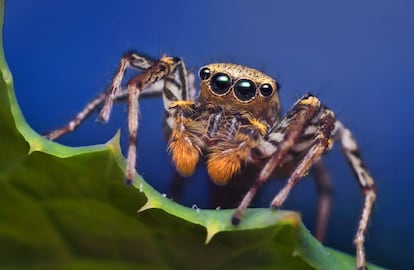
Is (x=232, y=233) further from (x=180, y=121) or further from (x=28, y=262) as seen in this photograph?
(x=180, y=121)

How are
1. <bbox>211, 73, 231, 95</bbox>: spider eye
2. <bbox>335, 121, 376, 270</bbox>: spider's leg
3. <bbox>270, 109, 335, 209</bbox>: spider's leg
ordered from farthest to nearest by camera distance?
<bbox>211, 73, 231, 95</bbox>: spider eye < <bbox>335, 121, 376, 270</bbox>: spider's leg < <bbox>270, 109, 335, 209</bbox>: spider's leg

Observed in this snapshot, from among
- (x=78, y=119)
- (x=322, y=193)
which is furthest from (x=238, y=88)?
(x=322, y=193)

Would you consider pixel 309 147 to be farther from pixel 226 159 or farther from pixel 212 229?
pixel 212 229

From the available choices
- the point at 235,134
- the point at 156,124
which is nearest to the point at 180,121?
the point at 235,134

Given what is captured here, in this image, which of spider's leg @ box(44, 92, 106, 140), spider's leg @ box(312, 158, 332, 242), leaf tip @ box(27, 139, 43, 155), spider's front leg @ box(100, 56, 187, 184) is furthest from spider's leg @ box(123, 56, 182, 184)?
spider's leg @ box(312, 158, 332, 242)

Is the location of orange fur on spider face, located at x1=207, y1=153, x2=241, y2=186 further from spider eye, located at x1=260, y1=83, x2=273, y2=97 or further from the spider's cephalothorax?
spider eye, located at x1=260, y1=83, x2=273, y2=97

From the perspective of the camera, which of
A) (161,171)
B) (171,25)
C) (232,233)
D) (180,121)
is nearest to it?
(232,233)

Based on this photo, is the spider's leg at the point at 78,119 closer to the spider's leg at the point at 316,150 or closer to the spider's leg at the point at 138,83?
the spider's leg at the point at 138,83
